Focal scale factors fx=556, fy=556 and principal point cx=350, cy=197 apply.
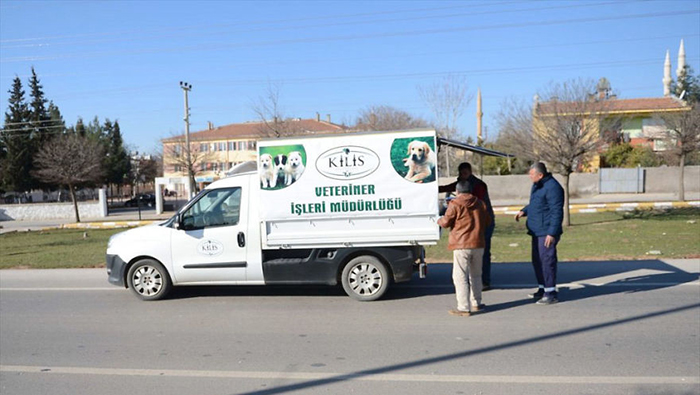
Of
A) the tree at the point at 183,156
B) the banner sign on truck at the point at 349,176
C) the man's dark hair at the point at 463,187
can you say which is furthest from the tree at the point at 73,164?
the man's dark hair at the point at 463,187

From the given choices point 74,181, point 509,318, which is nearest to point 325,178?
point 509,318

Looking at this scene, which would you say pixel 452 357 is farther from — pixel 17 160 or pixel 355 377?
pixel 17 160

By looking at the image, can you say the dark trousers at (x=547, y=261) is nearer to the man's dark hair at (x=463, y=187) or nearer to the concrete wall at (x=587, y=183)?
the man's dark hair at (x=463, y=187)

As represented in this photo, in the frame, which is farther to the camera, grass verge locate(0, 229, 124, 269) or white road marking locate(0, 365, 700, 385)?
grass verge locate(0, 229, 124, 269)

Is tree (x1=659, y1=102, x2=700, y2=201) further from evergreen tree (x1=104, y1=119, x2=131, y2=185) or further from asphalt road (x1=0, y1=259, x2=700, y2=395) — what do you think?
evergreen tree (x1=104, y1=119, x2=131, y2=185)

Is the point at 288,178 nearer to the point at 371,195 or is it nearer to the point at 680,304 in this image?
the point at 371,195

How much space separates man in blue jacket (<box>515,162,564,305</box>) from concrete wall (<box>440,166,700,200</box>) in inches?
1093

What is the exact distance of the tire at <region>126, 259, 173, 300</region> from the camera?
851cm

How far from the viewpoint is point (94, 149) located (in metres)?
37.7

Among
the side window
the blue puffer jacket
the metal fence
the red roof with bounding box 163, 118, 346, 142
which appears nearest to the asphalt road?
the blue puffer jacket

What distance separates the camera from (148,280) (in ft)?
28.1

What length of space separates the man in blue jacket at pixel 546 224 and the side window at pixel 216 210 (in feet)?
14.0

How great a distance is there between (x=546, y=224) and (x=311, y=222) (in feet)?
10.7

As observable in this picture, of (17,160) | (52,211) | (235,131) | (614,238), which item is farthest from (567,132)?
(235,131)
